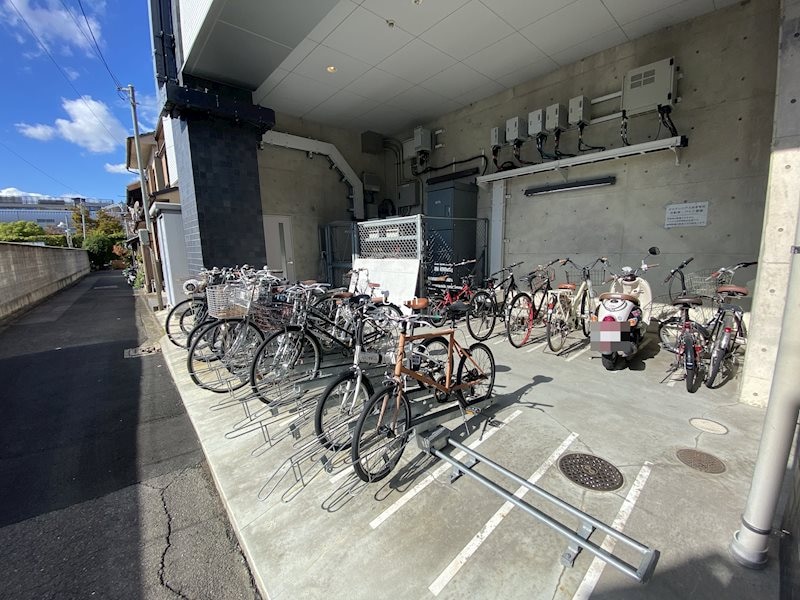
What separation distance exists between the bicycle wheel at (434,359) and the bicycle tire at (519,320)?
2.32 m

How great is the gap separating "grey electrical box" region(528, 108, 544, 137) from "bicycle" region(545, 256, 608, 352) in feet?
10.2

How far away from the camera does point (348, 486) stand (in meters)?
2.18

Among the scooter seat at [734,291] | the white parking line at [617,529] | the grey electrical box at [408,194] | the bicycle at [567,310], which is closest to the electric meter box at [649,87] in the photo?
the bicycle at [567,310]

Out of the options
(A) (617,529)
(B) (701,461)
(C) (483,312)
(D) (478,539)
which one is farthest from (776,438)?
(C) (483,312)

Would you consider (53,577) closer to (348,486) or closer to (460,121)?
(348,486)

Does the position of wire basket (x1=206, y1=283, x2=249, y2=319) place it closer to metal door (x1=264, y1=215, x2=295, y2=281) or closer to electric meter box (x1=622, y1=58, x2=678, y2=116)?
metal door (x1=264, y1=215, x2=295, y2=281)

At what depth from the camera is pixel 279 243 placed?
8.73 meters

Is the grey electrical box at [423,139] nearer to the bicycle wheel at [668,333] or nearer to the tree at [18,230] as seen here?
the bicycle wheel at [668,333]

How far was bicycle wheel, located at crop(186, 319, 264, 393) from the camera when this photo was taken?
3680 millimetres

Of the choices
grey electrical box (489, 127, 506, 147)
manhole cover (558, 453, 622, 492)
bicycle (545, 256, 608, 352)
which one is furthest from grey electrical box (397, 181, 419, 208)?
manhole cover (558, 453, 622, 492)

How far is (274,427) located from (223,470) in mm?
569

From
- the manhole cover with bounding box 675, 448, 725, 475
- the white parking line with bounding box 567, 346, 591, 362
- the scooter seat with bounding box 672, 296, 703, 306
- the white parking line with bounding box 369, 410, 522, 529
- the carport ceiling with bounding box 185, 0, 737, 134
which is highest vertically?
the carport ceiling with bounding box 185, 0, 737, 134

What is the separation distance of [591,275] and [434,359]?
202 inches

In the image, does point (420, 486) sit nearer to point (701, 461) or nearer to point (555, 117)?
point (701, 461)
